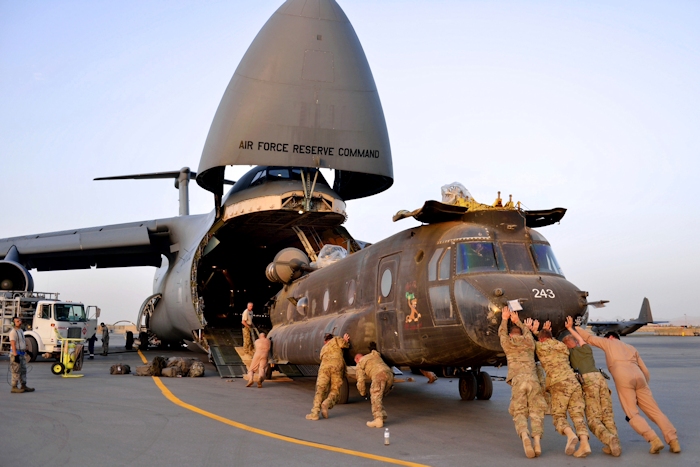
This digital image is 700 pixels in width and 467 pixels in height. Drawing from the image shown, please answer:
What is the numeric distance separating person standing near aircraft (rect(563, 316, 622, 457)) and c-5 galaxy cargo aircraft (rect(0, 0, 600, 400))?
0.78 metres

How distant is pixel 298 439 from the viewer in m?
8.19

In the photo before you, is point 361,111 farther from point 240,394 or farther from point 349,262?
point 240,394

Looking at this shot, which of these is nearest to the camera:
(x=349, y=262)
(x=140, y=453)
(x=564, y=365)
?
(x=140, y=453)

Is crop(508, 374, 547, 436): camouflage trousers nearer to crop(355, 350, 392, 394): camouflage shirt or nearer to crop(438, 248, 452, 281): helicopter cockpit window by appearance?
crop(438, 248, 452, 281): helicopter cockpit window

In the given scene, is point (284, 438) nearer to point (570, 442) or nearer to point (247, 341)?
point (570, 442)

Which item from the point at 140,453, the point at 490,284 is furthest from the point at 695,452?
the point at 140,453

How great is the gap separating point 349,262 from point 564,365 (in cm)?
591

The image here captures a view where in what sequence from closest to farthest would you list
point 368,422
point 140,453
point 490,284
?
point 140,453 → point 490,284 → point 368,422

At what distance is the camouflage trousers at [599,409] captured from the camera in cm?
739

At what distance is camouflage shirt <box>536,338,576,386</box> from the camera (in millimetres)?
7621

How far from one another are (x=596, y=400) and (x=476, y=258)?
8.76ft

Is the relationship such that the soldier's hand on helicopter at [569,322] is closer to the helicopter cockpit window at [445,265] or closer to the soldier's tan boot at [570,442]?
the soldier's tan boot at [570,442]

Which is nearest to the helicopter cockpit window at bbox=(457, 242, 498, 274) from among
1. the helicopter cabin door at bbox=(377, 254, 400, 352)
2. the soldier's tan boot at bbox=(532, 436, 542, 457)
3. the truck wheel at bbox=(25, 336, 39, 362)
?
the helicopter cabin door at bbox=(377, 254, 400, 352)

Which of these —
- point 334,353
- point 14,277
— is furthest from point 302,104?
point 14,277
